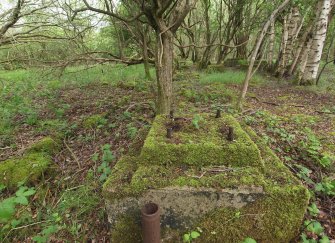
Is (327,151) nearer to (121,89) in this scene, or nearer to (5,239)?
(5,239)

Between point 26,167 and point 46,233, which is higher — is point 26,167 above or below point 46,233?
above

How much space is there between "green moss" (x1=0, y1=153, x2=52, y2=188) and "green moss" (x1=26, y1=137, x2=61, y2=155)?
282 millimetres

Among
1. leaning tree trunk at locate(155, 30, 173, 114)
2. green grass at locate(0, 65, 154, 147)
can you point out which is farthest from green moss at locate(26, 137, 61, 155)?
leaning tree trunk at locate(155, 30, 173, 114)

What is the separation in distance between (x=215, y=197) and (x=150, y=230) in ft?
2.13

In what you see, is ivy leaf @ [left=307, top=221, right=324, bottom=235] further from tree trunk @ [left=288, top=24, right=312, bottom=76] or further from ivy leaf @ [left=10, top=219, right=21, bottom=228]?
tree trunk @ [left=288, top=24, right=312, bottom=76]

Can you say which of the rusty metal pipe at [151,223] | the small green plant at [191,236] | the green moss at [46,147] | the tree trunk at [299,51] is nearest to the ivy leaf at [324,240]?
the small green plant at [191,236]

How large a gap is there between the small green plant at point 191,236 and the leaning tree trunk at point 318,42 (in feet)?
24.9

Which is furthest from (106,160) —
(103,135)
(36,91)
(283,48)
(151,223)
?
(283,48)

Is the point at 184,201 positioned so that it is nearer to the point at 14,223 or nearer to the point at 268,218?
the point at 268,218

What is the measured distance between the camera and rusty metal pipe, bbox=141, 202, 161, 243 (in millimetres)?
1604

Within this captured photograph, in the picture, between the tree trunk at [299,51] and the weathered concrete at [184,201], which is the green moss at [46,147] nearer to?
the weathered concrete at [184,201]

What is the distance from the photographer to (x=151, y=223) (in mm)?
1618

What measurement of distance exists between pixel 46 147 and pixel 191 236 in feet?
10.1

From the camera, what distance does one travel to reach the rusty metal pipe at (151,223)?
1604mm
